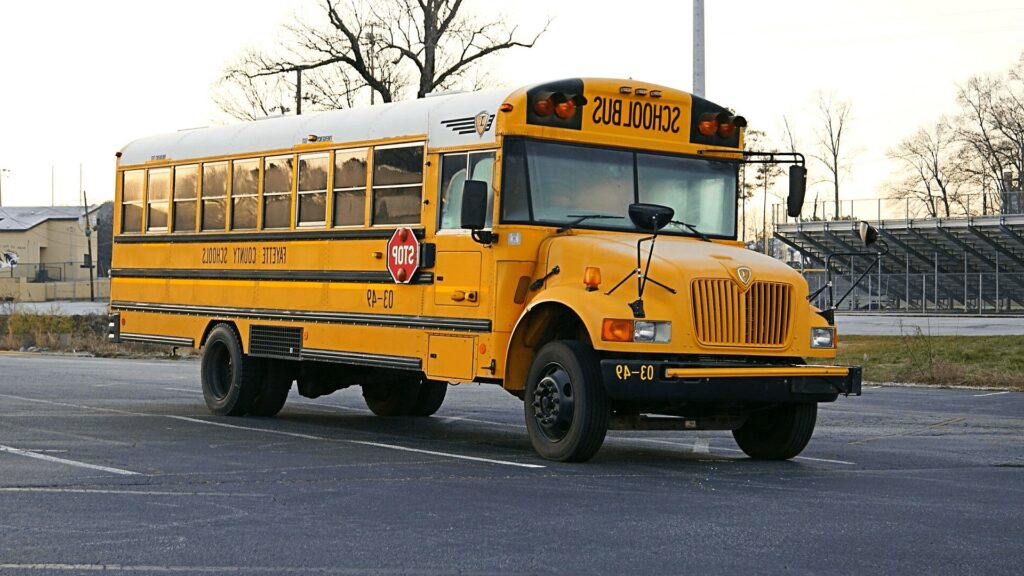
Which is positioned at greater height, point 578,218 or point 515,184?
point 515,184

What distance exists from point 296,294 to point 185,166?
2.87 meters

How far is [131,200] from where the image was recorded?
57.2ft

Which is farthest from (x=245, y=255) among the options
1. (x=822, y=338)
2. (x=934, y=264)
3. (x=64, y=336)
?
(x=934, y=264)

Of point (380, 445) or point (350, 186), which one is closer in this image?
point (380, 445)

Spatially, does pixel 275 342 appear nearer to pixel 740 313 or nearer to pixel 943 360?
pixel 740 313

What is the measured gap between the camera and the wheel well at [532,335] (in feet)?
37.8

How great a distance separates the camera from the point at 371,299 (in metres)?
13.3

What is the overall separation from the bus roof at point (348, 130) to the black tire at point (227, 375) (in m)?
2.01

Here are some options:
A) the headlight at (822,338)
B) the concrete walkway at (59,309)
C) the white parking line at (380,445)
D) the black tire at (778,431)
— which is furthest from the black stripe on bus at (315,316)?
the concrete walkway at (59,309)

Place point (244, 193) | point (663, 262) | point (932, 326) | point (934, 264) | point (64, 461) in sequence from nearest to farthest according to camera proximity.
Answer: point (663, 262)
point (64, 461)
point (244, 193)
point (932, 326)
point (934, 264)

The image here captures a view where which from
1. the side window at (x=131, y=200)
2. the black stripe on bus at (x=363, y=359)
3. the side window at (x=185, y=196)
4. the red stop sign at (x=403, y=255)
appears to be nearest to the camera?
the red stop sign at (x=403, y=255)

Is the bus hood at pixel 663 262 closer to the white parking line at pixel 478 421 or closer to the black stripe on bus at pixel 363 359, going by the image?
the black stripe on bus at pixel 363 359

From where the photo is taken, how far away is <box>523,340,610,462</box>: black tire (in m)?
10.8

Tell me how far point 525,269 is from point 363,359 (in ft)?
7.89
